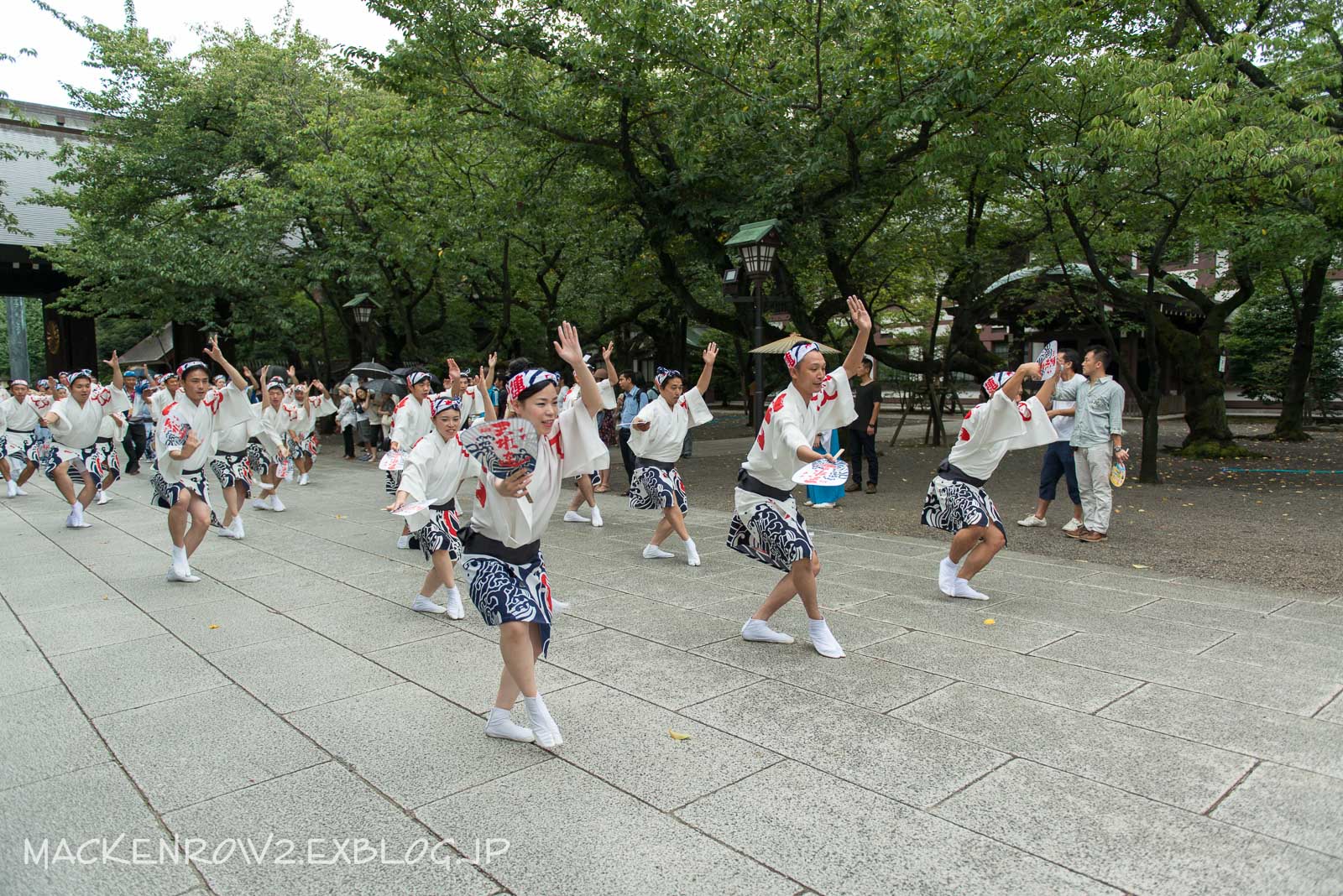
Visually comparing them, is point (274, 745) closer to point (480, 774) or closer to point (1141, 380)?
point (480, 774)

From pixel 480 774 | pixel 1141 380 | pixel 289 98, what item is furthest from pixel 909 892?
pixel 1141 380

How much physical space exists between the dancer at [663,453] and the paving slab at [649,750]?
3268 millimetres

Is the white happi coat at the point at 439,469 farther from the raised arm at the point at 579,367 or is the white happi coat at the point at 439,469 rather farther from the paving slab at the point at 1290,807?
the paving slab at the point at 1290,807

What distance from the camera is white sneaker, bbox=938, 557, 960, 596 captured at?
596cm

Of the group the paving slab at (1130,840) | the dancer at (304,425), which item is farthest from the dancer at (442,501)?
the dancer at (304,425)

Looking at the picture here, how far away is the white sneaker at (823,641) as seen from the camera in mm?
4699

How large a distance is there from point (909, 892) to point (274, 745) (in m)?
2.60

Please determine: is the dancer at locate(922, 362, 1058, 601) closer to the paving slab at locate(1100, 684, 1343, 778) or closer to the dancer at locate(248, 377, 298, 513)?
the paving slab at locate(1100, 684, 1343, 778)

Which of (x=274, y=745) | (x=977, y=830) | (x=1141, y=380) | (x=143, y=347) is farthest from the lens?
(x=143, y=347)

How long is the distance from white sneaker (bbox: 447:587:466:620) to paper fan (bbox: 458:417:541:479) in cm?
239

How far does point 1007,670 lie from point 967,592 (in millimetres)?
1526

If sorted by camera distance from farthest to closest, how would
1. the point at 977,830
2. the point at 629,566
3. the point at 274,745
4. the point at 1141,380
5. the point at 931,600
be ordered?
the point at 1141,380 → the point at 629,566 → the point at 931,600 → the point at 274,745 → the point at 977,830

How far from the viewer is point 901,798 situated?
308 cm

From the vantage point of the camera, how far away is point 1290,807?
2.97 meters
